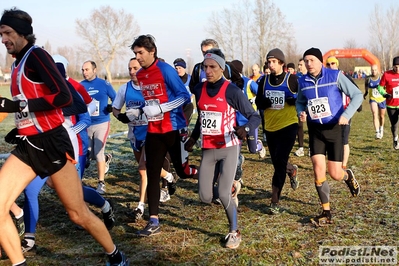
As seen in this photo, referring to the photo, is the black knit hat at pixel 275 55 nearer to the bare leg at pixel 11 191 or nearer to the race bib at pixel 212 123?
the race bib at pixel 212 123

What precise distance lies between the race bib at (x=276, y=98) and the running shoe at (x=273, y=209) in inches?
53.4

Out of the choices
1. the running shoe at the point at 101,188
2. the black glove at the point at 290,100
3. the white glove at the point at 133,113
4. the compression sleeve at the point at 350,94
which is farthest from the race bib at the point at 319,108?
the running shoe at the point at 101,188

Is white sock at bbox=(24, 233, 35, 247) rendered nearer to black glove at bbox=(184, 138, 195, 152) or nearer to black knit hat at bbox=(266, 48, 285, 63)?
black glove at bbox=(184, 138, 195, 152)

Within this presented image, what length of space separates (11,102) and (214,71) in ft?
7.35

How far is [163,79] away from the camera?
18.0ft

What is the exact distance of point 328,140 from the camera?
5.63m

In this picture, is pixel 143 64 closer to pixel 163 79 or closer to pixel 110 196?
pixel 163 79

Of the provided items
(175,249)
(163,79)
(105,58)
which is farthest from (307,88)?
(105,58)

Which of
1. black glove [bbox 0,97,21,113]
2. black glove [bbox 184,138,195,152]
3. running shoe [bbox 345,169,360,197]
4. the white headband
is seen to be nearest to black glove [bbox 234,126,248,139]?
black glove [bbox 184,138,195,152]

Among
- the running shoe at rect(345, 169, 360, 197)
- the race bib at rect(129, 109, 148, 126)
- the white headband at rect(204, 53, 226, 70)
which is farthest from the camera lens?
the race bib at rect(129, 109, 148, 126)

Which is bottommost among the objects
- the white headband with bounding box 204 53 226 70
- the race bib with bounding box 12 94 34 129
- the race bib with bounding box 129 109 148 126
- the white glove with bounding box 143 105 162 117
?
the race bib with bounding box 129 109 148 126

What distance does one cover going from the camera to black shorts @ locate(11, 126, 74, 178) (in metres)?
3.83

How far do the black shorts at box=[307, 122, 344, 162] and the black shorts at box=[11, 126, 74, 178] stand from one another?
3154 mm

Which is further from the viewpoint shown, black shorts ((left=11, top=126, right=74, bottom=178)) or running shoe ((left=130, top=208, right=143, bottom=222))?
running shoe ((left=130, top=208, right=143, bottom=222))
